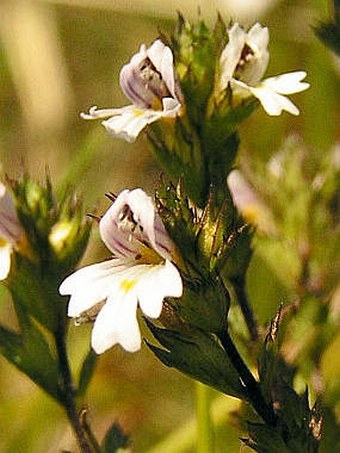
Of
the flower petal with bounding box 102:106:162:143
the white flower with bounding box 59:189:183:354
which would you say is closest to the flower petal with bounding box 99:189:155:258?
the white flower with bounding box 59:189:183:354

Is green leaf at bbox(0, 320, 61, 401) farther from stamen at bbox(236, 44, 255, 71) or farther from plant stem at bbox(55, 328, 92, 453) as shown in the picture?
stamen at bbox(236, 44, 255, 71)

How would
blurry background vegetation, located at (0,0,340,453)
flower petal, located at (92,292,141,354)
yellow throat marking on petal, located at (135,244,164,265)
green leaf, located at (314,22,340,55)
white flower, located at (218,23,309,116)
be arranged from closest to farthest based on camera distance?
flower petal, located at (92,292,141,354) → yellow throat marking on petal, located at (135,244,164,265) → white flower, located at (218,23,309,116) → green leaf, located at (314,22,340,55) → blurry background vegetation, located at (0,0,340,453)

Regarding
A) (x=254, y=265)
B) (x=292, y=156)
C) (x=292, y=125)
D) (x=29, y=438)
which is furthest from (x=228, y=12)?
(x=29, y=438)

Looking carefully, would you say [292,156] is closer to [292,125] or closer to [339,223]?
[339,223]

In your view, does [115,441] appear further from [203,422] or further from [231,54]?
[231,54]

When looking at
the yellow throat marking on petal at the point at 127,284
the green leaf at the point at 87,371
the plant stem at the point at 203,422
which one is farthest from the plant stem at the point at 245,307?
the yellow throat marking on petal at the point at 127,284

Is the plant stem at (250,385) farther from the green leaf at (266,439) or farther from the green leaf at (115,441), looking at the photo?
the green leaf at (115,441)

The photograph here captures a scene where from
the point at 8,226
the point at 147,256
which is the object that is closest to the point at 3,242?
the point at 8,226
